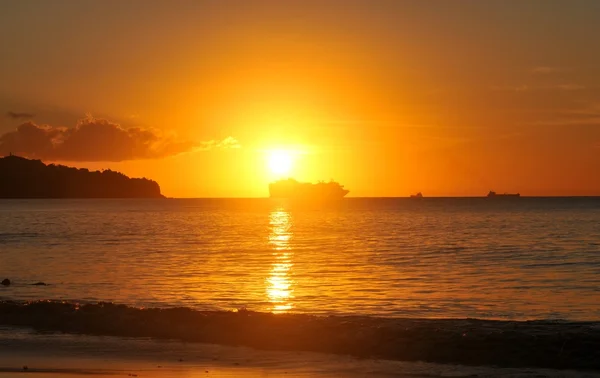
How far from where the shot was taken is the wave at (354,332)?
18.5 m

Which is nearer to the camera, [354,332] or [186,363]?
[186,363]

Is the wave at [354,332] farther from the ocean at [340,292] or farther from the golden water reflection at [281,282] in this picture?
the golden water reflection at [281,282]

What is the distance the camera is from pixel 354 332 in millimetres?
20875

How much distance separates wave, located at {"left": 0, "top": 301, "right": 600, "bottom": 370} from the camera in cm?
1847

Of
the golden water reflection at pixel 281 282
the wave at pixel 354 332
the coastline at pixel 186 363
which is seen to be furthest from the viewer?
the golden water reflection at pixel 281 282

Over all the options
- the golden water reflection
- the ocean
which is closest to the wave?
the ocean

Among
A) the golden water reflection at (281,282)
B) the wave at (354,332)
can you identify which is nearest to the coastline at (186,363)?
the wave at (354,332)

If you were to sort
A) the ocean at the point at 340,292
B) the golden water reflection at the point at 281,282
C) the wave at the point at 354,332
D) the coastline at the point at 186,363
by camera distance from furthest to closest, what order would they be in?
the golden water reflection at the point at 281,282 → the ocean at the point at 340,292 → the wave at the point at 354,332 → the coastline at the point at 186,363

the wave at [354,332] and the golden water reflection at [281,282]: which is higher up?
the wave at [354,332]

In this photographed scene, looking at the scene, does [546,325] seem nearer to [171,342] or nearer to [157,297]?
[171,342]

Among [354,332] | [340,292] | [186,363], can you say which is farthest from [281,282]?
[186,363]

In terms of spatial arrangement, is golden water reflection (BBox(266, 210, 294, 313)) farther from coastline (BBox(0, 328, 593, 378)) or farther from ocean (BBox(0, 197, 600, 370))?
coastline (BBox(0, 328, 593, 378))

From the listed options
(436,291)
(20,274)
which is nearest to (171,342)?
(436,291)

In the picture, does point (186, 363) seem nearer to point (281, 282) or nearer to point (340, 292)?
point (340, 292)
